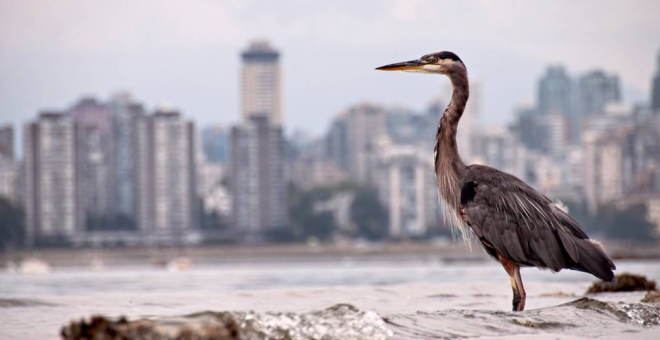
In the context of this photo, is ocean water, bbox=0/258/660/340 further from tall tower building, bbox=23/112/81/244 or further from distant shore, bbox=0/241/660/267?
tall tower building, bbox=23/112/81/244

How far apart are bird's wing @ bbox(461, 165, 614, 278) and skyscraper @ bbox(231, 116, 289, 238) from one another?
143m

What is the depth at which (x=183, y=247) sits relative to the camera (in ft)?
463

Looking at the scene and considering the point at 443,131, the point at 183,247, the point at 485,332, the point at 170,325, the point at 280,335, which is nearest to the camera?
the point at 170,325

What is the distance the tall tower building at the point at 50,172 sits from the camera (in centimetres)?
14712

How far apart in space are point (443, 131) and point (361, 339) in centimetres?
276

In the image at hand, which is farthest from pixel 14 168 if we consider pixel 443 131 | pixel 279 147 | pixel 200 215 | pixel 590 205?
pixel 443 131

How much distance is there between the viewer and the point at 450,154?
408 inches

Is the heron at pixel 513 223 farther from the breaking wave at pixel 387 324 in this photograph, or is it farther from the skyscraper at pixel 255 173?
the skyscraper at pixel 255 173

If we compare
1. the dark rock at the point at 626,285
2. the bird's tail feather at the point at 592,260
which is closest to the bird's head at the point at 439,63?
the bird's tail feather at the point at 592,260

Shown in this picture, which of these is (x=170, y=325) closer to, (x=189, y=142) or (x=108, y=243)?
(x=108, y=243)

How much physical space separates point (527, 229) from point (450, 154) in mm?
966

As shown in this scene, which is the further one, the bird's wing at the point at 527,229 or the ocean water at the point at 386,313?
the bird's wing at the point at 527,229

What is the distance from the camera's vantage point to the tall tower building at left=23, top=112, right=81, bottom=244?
483ft

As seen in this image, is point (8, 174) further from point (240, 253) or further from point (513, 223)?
point (513, 223)
